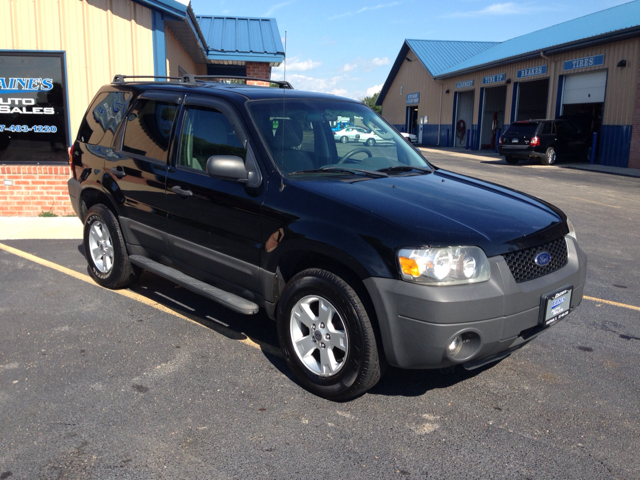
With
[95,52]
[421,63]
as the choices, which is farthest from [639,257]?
[421,63]

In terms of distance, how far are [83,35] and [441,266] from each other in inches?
326

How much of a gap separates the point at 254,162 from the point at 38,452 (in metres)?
2.15

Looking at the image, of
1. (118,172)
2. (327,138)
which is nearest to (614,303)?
(327,138)

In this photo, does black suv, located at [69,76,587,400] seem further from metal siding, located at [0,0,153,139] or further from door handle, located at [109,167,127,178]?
metal siding, located at [0,0,153,139]

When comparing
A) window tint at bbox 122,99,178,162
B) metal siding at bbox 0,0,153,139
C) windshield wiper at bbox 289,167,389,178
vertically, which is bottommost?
windshield wiper at bbox 289,167,389,178

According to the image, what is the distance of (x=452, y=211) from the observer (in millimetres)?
3455

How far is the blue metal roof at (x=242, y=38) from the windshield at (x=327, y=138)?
11.3 m

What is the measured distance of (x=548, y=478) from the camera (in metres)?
2.78

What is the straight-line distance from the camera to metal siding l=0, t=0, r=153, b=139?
9.00 m

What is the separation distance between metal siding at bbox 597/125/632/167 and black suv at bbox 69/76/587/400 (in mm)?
21091

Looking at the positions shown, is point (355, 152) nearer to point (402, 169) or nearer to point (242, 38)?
point (402, 169)

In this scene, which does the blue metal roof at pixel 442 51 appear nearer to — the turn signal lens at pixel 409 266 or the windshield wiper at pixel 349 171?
the windshield wiper at pixel 349 171

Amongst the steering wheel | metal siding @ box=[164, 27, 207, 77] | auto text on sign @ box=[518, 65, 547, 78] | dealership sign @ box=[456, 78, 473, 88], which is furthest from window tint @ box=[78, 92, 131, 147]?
dealership sign @ box=[456, 78, 473, 88]

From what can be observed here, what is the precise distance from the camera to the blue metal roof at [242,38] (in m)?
15.4
